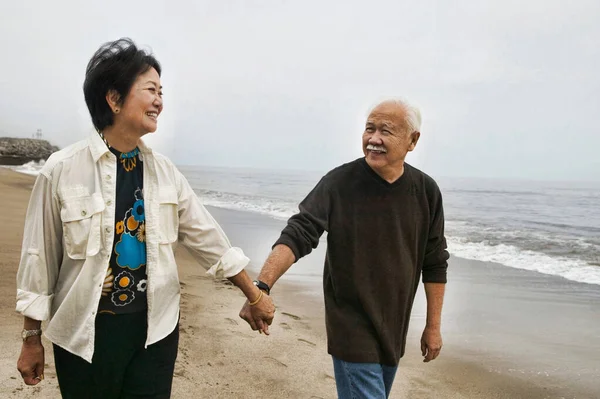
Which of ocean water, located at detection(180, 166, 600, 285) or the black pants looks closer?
the black pants

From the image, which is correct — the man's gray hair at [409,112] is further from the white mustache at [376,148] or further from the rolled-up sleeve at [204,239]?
the rolled-up sleeve at [204,239]

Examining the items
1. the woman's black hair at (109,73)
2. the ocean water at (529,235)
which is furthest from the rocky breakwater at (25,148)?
the woman's black hair at (109,73)

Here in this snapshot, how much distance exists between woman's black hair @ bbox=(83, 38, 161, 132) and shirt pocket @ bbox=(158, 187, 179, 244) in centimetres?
38

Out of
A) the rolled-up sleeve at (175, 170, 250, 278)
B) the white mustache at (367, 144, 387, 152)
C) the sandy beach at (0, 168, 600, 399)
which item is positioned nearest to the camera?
the rolled-up sleeve at (175, 170, 250, 278)

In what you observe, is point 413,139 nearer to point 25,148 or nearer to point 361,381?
point 361,381

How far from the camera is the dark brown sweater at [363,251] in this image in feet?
8.21

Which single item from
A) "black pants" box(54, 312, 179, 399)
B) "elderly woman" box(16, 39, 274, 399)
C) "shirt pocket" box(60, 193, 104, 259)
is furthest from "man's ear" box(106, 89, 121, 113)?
"black pants" box(54, 312, 179, 399)

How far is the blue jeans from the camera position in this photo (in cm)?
246

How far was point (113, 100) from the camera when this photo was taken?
7.05 ft

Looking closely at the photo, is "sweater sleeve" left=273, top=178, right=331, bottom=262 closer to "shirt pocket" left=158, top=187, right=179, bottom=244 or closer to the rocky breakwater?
"shirt pocket" left=158, top=187, right=179, bottom=244

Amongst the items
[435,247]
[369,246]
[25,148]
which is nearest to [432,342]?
[435,247]

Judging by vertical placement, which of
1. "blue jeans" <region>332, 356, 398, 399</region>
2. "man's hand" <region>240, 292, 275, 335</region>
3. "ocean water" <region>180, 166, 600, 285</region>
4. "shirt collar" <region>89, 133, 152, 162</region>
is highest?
"shirt collar" <region>89, 133, 152, 162</region>

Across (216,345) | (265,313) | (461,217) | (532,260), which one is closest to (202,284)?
(216,345)

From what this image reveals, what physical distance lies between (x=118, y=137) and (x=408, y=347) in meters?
4.20
